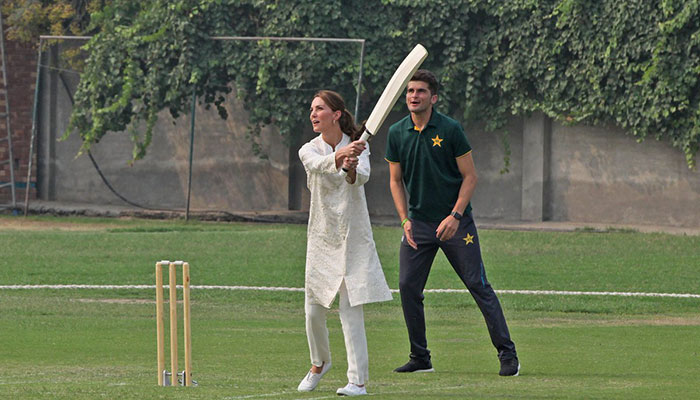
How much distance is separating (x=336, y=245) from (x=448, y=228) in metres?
1.02

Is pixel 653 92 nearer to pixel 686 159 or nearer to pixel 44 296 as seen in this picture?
pixel 686 159

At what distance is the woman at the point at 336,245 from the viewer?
24.7ft

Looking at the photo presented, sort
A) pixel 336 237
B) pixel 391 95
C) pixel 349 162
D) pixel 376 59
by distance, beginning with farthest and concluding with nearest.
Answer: pixel 376 59
pixel 336 237
pixel 391 95
pixel 349 162

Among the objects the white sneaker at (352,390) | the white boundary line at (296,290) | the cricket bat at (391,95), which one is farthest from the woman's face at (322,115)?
the white boundary line at (296,290)

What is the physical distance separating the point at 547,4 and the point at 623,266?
8.88m

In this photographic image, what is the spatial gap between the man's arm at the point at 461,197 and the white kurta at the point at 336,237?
0.84 metres

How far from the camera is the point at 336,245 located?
764 cm

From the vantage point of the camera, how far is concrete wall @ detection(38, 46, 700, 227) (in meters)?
24.8

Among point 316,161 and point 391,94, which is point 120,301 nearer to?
point 316,161

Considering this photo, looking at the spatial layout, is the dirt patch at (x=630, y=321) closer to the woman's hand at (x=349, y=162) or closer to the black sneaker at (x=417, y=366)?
the black sneaker at (x=417, y=366)

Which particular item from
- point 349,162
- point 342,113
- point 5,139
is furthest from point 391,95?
point 5,139

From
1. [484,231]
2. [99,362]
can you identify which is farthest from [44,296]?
[484,231]

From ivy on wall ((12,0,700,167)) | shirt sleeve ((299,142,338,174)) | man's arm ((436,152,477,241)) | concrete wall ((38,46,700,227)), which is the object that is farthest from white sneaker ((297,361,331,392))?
concrete wall ((38,46,700,227))

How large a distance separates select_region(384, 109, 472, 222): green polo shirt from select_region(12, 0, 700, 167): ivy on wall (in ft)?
53.2
